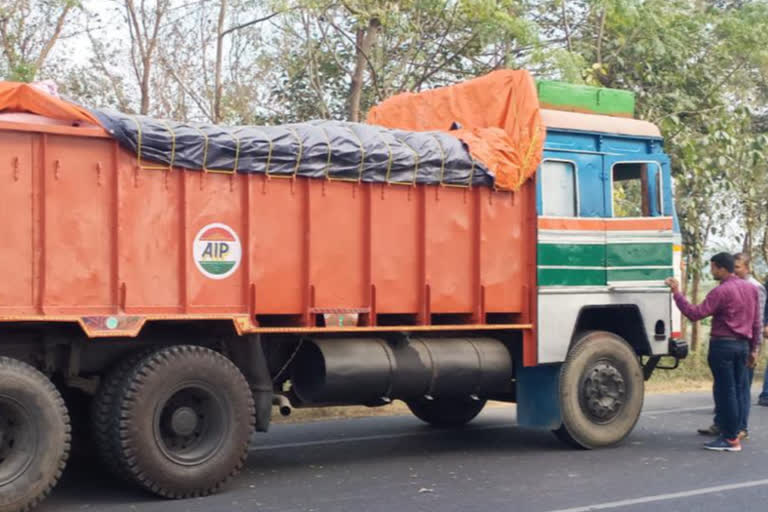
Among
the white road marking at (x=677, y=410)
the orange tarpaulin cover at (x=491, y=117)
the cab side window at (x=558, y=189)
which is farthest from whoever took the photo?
the white road marking at (x=677, y=410)

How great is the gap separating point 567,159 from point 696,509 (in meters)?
3.86

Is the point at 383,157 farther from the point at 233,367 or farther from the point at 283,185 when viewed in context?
the point at 233,367

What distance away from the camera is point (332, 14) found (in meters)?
17.0

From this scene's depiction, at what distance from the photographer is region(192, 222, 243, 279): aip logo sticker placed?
27.1 feet

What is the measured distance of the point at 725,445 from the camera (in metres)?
10.1

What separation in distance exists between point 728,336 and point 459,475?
9.88 ft

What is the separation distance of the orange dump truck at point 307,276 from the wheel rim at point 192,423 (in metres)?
0.02

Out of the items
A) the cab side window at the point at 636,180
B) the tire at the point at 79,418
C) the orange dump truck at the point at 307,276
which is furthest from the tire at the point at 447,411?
the tire at the point at 79,418

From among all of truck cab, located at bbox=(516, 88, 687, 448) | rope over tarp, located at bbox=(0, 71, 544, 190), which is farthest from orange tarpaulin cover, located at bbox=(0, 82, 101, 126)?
truck cab, located at bbox=(516, 88, 687, 448)

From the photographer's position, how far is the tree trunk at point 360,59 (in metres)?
15.9

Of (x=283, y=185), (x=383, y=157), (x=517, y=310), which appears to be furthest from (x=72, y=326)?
(x=517, y=310)

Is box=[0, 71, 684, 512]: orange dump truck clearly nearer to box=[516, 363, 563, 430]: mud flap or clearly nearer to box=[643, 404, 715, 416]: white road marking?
box=[516, 363, 563, 430]: mud flap

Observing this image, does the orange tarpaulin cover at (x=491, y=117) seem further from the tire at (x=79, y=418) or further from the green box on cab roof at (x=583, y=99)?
the tire at (x=79, y=418)

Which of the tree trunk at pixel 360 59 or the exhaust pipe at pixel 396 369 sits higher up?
the tree trunk at pixel 360 59
